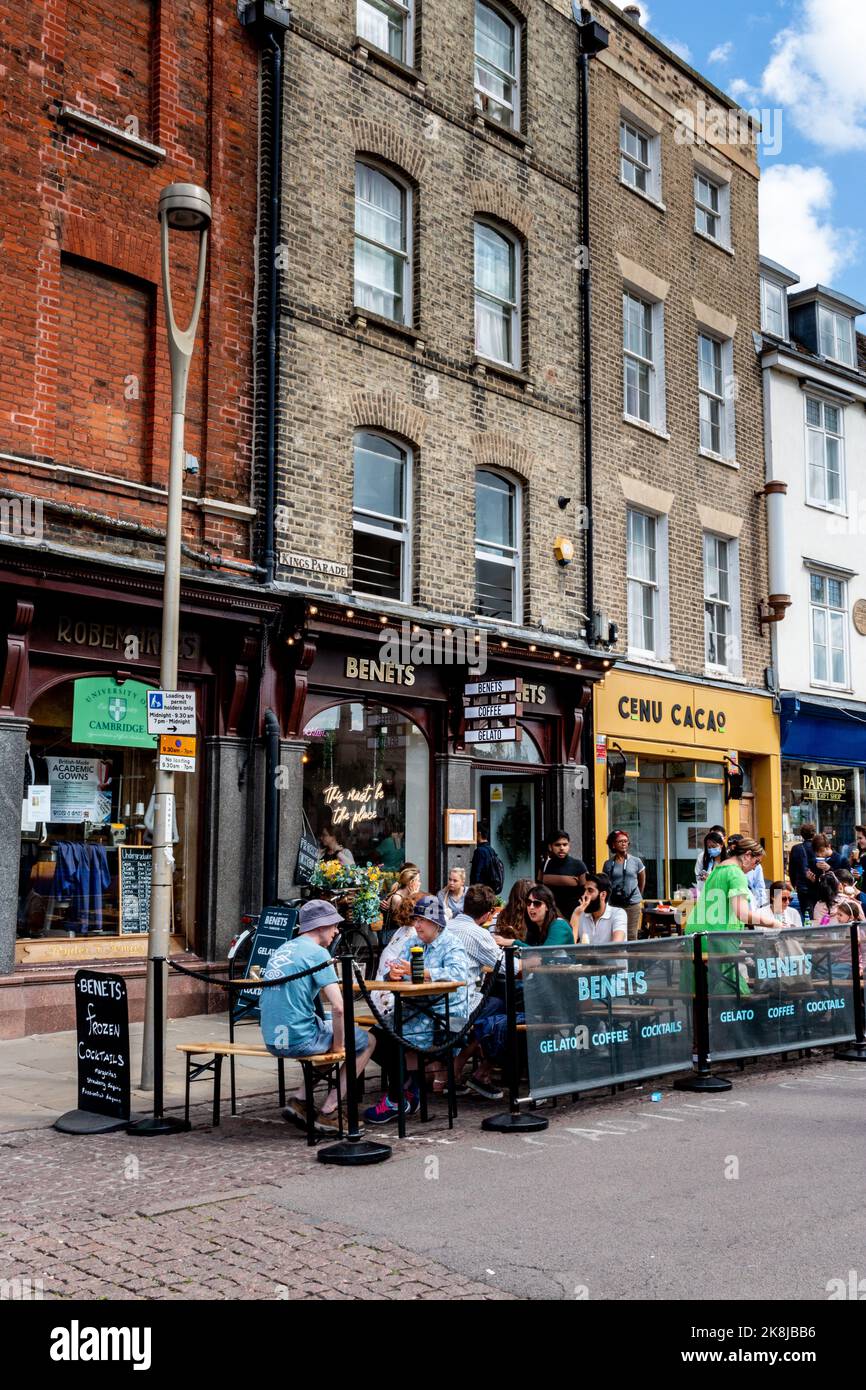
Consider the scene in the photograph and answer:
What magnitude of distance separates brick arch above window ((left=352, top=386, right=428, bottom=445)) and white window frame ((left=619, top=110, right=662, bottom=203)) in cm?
723

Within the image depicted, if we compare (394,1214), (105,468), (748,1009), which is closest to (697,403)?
(105,468)

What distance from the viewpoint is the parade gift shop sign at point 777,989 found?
32.3ft

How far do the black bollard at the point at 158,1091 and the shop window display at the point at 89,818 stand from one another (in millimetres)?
3855

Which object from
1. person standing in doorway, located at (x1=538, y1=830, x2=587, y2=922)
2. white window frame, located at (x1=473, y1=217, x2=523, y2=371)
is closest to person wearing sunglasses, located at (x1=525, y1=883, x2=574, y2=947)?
person standing in doorway, located at (x1=538, y1=830, x2=587, y2=922)

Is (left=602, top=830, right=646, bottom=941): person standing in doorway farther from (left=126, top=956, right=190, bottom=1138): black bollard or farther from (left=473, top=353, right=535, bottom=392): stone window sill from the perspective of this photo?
(left=126, top=956, right=190, bottom=1138): black bollard

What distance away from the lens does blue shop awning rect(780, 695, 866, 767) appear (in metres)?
21.9

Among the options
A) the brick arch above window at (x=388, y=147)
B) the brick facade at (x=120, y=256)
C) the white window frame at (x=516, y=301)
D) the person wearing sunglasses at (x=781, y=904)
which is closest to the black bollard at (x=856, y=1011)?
the person wearing sunglasses at (x=781, y=904)

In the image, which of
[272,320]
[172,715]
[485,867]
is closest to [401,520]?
[272,320]

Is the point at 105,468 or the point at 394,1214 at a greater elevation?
the point at 105,468

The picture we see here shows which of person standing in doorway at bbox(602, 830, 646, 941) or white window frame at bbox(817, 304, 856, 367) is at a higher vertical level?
white window frame at bbox(817, 304, 856, 367)

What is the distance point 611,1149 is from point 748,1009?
301 cm

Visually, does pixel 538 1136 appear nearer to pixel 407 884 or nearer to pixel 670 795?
pixel 407 884

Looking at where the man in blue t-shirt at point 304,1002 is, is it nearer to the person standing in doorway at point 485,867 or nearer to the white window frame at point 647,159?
the person standing in doorway at point 485,867

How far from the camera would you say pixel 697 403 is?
69.3 feet
